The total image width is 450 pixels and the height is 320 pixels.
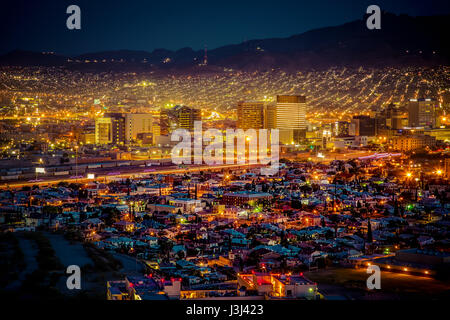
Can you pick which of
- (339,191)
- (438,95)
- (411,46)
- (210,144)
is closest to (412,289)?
(339,191)

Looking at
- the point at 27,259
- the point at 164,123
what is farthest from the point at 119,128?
the point at 27,259

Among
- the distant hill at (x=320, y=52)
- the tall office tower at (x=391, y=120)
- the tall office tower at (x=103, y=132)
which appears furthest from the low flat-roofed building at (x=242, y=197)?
the distant hill at (x=320, y=52)

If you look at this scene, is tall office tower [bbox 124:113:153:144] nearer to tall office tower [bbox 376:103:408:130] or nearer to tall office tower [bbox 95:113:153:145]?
tall office tower [bbox 95:113:153:145]

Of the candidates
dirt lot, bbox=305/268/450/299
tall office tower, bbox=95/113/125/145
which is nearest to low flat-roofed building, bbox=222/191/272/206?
dirt lot, bbox=305/268/450/299

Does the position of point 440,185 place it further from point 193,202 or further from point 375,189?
point 193,202

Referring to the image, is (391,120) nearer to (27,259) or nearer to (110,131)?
(110,131)

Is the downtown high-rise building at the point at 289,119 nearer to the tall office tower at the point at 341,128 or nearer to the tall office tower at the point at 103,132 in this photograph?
the tall office tower at the point at 341,128
